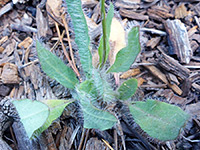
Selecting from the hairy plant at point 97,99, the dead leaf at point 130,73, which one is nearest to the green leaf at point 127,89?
the hairy plant at point 97,99

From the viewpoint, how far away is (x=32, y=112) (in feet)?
2.60

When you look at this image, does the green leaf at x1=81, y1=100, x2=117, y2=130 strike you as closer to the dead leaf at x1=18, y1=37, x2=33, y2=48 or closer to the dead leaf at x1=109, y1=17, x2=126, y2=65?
the dead leaf at x1=109, y1=17, x2=126, y2=65

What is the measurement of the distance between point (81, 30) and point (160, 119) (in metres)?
0.54

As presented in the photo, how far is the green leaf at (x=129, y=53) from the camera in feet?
2.79

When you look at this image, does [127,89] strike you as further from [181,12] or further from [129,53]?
[181,12]

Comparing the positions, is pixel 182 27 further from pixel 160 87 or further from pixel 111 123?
pixel 111 123

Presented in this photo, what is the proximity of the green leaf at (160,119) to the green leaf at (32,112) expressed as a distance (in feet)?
Result: 1.34

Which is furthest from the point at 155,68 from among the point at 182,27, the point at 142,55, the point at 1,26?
the point at 1,26

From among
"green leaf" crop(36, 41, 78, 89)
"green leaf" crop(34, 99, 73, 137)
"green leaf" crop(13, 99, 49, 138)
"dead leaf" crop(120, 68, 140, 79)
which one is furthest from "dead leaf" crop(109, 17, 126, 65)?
"green leaf" crop(13, 99, 49, 138)

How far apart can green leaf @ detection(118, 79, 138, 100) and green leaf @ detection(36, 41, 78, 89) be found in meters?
0.24

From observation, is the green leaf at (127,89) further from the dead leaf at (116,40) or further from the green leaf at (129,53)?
the dead leaf at (116,40)

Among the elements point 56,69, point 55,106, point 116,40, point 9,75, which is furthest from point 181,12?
point 9,75

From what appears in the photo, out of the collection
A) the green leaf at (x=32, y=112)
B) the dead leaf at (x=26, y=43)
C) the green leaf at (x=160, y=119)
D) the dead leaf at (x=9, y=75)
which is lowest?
the green leaf at (x=160, y=119)

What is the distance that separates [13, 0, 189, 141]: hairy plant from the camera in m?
0.79
